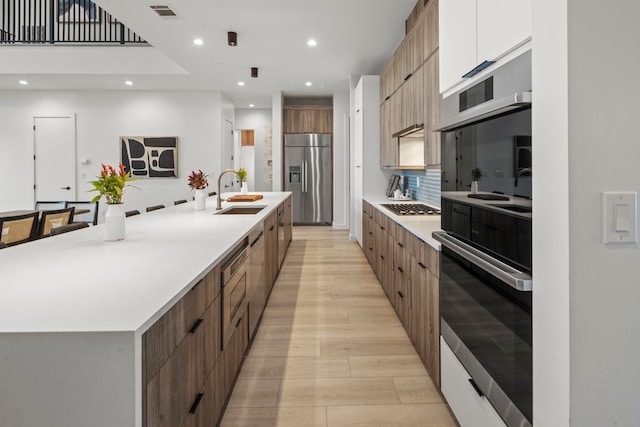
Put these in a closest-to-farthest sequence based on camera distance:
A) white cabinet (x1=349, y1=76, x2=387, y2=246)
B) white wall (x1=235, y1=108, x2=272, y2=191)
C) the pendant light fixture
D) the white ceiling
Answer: the white ceiling → the pendant light fixture → white cabinet (x1=349, y1=76, x2=387, y2=246) → white wall (x1=235, y1=108, x2=272, y2=191)

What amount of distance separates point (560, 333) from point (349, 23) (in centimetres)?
444

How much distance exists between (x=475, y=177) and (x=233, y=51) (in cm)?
492

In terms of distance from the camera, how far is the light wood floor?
190 centimetres

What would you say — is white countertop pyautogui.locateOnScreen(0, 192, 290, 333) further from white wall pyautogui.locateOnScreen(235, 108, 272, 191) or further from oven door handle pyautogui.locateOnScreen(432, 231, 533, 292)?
white wall pyautogui.locateOnScreen(235, 108, 272, 191)

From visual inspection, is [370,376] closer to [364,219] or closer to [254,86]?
[364,219]

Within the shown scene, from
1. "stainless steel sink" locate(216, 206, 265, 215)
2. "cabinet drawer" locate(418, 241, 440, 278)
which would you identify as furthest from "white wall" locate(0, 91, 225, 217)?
"cabinet drawer" locate(418, 241, 440, 278)

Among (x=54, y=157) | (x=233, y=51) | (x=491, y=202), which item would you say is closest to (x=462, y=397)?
(x=491, y=202)

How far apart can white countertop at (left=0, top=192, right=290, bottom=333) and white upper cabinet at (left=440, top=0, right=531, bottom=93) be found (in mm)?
1262

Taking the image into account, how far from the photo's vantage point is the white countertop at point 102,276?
0.94m

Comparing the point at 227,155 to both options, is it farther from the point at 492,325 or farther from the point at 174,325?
the point at 492,325

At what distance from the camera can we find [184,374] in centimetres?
126
